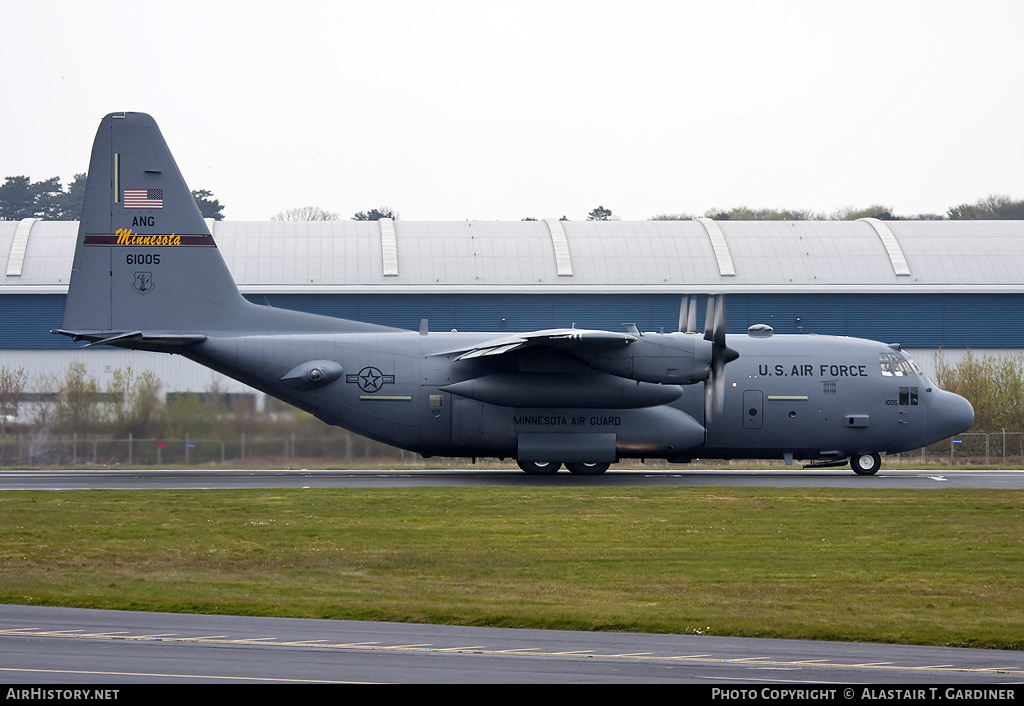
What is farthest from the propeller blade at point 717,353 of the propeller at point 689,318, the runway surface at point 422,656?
the runway surface at point 422,656

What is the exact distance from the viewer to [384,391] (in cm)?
3131

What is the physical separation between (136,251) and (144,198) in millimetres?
1506

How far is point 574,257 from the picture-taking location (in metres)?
55.8

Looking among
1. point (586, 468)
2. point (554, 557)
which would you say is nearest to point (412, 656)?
point (554, 557)

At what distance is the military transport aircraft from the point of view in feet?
101

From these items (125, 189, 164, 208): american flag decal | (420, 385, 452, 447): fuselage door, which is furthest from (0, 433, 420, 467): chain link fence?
(125, 189, 164, 208): american flag decal

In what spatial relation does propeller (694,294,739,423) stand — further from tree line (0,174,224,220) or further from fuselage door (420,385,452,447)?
tree line (0,174,224,220)

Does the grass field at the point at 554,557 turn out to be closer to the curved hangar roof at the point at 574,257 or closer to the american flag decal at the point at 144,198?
the american flag decal at the point at 144,198

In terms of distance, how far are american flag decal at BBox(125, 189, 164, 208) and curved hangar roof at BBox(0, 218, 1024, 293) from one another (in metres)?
20.7

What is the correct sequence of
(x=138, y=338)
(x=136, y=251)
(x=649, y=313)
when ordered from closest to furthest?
(x=138, y=338), (x=136, y=251), (x=649, y=313)

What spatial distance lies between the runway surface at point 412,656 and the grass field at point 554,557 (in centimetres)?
85

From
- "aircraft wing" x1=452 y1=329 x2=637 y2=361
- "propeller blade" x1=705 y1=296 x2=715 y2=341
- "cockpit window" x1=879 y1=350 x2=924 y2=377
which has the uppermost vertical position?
"propeller blade" x1=705 y1=296 x2=715 y2=341

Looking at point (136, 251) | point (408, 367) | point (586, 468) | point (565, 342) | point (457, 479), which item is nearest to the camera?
point (565, 342)

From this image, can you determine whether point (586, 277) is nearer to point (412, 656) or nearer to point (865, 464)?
point (865, 464)
